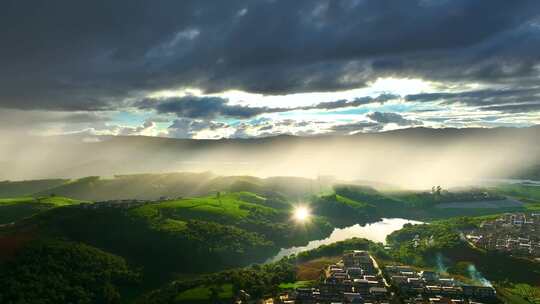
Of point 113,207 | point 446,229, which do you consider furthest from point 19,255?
point 446,229

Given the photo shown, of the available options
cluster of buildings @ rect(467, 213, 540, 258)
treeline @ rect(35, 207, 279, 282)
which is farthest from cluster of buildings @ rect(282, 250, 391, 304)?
cluster of buildings @ rect(467, 213, 540, 258)

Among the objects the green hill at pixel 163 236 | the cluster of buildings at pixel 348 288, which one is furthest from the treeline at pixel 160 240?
the cluster of buildings at pixel 348 288

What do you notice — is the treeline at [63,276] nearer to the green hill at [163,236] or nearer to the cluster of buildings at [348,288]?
the green hill at [163,236]

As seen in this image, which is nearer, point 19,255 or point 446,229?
point 19,255

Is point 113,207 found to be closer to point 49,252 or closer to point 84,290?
point 49,252

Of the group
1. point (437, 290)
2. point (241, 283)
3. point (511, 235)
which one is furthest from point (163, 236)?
point (511, 235)
